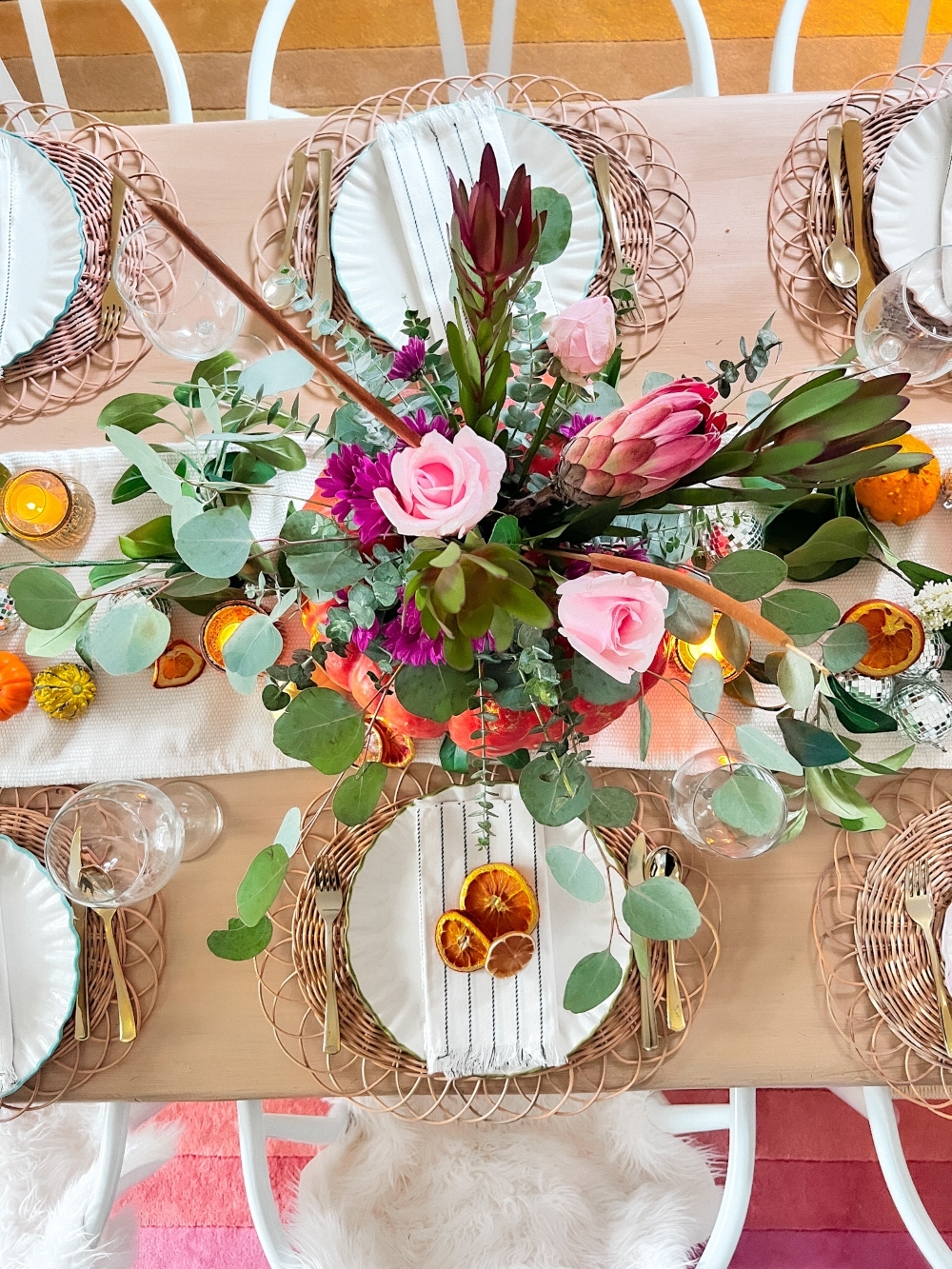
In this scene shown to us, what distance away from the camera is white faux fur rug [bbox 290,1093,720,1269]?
1048 millimetres

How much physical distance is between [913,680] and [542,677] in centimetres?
46

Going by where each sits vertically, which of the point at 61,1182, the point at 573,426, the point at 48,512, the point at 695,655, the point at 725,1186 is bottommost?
the point at 61,1182

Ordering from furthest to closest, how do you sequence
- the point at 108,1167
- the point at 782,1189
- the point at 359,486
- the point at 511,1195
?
the point at 782,1189 < the point at 511,1195 < the point at 108,1167 < the point at 359,486

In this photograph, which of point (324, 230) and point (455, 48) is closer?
point (324, 230)

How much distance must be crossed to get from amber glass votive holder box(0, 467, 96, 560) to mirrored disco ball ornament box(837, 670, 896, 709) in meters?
0.72

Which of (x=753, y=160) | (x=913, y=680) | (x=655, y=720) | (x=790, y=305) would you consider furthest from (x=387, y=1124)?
(x=753, y=160)

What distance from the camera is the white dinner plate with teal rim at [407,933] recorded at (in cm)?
80

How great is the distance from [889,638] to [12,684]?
2.56 ft

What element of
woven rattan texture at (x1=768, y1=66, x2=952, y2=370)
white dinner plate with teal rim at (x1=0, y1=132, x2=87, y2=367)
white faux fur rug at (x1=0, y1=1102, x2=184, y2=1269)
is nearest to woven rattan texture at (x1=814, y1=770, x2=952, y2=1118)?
woven rattan texture at (x1=768, y1=66, x2=952, y2=370)

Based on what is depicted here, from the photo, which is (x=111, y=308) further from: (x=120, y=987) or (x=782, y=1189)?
(x=782, y=1189)

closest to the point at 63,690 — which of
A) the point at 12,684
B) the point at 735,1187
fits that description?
the point at 12,684

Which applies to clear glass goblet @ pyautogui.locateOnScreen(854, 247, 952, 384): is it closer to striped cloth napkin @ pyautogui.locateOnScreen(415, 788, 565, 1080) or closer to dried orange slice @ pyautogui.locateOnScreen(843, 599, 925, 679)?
dried orange slice @ pyautogui.locateOnScreen(843, 599, 925, 679)

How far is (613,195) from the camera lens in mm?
931

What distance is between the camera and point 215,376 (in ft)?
2.31
